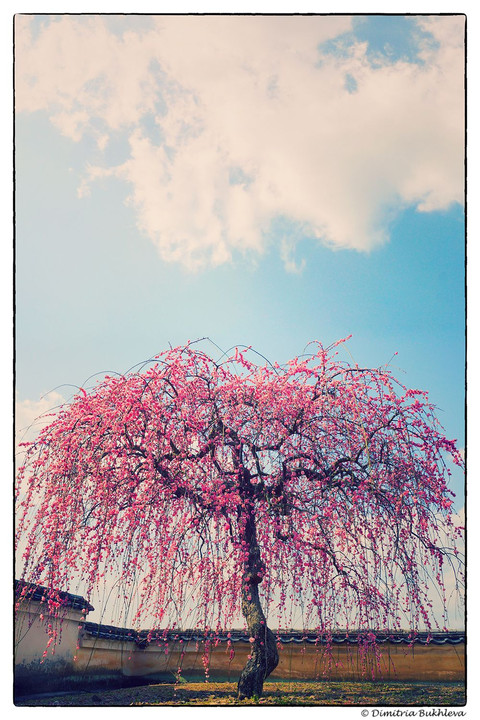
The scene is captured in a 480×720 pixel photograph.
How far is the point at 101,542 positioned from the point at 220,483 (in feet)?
3.05

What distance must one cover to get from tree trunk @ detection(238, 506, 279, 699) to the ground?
0.13m

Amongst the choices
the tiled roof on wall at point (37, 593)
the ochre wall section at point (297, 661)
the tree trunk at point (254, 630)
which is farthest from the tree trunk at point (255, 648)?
the tiled roof on wall at point (37, 593)

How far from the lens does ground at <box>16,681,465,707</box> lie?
4.16 meters

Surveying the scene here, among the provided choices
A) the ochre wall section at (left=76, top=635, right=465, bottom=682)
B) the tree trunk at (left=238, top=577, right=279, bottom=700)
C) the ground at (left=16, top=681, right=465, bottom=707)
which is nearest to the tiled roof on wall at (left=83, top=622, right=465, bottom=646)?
the ochre wall section at (left=76, top=635, right=465, bottom=682)

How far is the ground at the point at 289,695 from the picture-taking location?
4.16 metres

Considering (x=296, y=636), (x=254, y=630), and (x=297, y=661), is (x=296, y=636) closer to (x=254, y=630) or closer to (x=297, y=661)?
(x=297, y=661)

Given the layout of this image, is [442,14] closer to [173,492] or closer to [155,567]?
[173,492]

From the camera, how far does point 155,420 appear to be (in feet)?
14.4

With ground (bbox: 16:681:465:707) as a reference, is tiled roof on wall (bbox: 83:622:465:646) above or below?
above

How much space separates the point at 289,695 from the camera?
4484 mm

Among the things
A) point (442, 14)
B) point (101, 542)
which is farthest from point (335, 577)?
point (442, 14)
